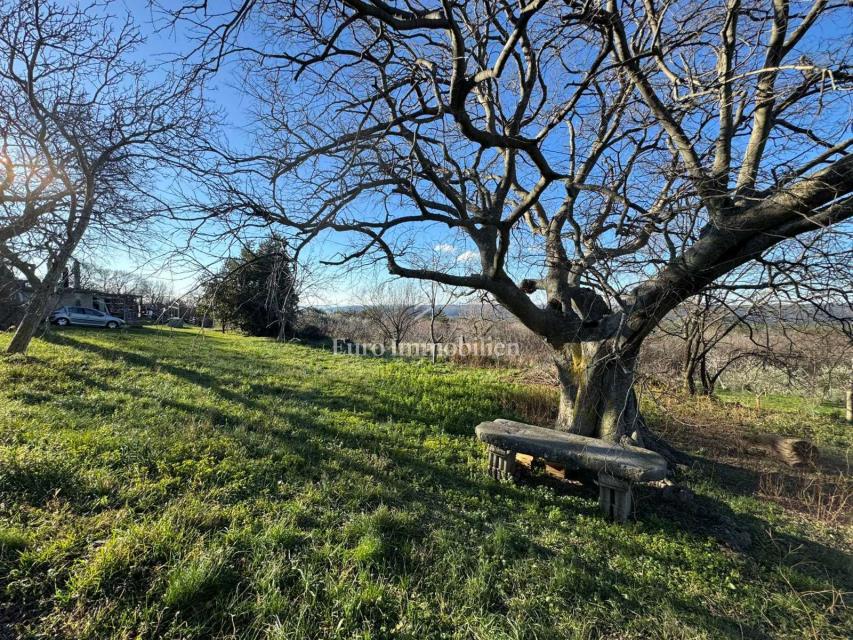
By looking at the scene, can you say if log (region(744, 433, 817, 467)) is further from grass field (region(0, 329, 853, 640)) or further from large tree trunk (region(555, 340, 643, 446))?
large tree trunk (region(555, 340, 643, 446))

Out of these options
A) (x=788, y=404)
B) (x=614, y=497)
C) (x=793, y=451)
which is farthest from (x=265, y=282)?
(x=788, y=404)

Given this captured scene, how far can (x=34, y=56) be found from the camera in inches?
203

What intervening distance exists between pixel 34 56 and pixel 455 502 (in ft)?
29.4

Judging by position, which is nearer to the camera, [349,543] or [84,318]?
[349,543]

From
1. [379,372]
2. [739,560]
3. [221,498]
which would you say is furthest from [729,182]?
[379,372]

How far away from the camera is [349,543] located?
2689mm

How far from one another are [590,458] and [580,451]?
121 millimetres

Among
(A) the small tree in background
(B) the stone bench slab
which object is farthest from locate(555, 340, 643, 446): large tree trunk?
(A) the small tree in background

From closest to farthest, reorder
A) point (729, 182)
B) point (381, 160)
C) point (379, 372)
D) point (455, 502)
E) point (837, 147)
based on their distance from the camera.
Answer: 1. point (837, 147)
2. point (455, 502)
3. point (729, 182)
4. point (381, 160)
5. point (379, 372)

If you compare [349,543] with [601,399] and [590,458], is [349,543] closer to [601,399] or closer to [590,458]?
[590,458]

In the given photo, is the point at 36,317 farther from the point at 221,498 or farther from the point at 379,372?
the point at 221,498

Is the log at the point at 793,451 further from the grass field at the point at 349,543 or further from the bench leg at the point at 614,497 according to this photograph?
the bench leg at the point at 614,497

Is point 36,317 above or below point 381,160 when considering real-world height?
below

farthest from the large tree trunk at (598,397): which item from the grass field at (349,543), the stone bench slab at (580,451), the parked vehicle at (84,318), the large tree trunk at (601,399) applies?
the parked vehicle at (84,318)
